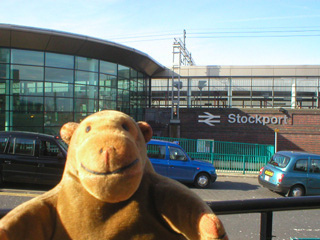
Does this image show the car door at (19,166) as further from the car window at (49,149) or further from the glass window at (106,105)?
the glass window at (106,105)

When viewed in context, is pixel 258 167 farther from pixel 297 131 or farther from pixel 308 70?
pixel 308 70

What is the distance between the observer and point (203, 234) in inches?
44.0

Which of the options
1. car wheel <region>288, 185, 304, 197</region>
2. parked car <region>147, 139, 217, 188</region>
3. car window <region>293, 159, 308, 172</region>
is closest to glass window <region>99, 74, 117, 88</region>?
parked car <region>147, 139, 217, 188</region>

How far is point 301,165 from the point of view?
9.37 m

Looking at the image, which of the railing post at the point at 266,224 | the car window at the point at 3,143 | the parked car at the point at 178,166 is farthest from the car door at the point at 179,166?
the railing post at the point at 266,224

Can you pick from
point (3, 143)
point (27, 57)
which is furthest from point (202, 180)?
point (27, 57)

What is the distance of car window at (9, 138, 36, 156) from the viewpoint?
797 cm

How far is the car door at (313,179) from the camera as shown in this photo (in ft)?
30.2

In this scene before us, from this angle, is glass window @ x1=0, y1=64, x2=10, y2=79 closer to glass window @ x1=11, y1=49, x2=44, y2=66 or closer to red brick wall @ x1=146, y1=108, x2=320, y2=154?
glass window @ x1=11, y1=49, x2=44, y2=66

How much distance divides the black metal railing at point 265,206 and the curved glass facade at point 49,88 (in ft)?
50.4

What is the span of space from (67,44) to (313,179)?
1358 centimetres

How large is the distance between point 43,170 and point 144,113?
560 inches

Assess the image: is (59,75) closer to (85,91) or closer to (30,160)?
(85,91)

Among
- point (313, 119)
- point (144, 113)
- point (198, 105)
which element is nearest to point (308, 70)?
point (313, 119)
